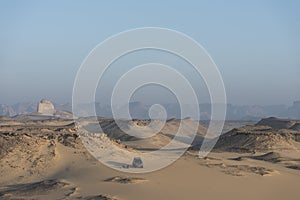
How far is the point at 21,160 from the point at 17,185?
11.8 feet

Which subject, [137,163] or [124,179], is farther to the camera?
[137,163]

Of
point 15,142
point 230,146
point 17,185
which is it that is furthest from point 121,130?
point 17,185

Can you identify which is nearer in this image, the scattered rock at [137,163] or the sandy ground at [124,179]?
the sandy ground at [124,179]

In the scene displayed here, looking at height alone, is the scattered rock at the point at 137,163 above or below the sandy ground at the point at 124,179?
above

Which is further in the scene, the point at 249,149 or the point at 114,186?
the point at 249,149

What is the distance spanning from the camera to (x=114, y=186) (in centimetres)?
2034

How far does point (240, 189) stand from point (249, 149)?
20.5 meters

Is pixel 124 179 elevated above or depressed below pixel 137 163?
below

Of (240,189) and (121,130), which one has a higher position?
(121,130)

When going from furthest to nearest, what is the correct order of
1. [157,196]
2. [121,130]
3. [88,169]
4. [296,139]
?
[121,130] → [296,139] → [88,169] → [157,196]

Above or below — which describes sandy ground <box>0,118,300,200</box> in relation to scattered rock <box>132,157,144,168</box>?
below

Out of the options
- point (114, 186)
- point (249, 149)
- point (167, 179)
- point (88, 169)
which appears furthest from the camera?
point (249, 149)

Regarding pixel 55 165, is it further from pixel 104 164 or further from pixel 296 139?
pixel 296 139

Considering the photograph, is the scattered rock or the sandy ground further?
the scattered rock
